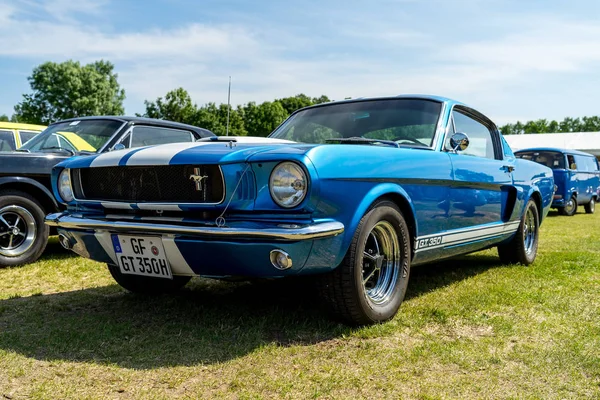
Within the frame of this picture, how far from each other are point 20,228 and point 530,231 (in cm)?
496

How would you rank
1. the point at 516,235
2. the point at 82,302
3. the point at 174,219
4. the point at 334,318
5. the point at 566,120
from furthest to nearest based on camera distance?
the point at 566,120, the point at 516,235, the point at 82,302, the point at 334,318, the point at 174,219

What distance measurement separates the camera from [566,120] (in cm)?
9619

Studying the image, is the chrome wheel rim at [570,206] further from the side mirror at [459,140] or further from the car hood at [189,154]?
the car hood at [189,154]

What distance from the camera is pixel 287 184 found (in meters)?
2.68

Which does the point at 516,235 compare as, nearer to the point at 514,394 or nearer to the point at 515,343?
the point at 515,343

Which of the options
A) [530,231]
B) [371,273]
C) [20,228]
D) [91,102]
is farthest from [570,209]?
[91,102]

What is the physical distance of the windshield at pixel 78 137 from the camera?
18.7ft

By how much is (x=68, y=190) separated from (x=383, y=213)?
1.98m

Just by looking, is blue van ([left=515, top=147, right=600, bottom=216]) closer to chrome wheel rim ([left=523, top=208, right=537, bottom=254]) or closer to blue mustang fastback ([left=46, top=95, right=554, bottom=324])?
chrome wheel rim ([left=523, top=208, right=537, bottom=254])

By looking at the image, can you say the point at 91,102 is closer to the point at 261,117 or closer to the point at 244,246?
the point at 261,117

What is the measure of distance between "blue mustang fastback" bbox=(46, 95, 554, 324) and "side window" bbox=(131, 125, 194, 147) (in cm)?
234

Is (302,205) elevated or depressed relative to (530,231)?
elevated

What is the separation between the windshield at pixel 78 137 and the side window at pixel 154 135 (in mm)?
205

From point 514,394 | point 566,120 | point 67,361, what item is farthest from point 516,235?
point 566,120
